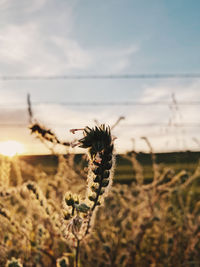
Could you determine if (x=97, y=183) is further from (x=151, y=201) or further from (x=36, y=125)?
(x=151, y=201)

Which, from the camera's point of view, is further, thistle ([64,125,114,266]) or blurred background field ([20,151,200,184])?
blurred background field ([20,151,200,184])

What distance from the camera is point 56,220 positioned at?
1438 millimetres

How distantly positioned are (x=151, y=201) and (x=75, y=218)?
1887 mm

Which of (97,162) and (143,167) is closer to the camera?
(97,162)

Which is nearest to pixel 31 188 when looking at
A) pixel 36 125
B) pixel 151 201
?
pixel 36 125

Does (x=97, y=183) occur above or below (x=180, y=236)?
above

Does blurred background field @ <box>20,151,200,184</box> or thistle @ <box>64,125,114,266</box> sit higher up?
blurred background field @ <box>20,151,200,184</box>

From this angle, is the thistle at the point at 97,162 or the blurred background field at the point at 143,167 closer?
the thistle at the point at 97,162

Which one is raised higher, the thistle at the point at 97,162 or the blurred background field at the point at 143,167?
the blurred background field at the point at 143,167

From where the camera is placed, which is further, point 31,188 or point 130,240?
point 130,240

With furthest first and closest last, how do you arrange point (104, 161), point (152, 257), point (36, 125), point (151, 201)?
point (152, 257) → point (151, 201) → point (36, 125) → point (104, 161)

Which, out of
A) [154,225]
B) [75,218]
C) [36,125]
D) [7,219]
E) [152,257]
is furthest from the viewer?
[154,225]

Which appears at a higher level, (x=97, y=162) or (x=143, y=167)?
(x=143, y=167)

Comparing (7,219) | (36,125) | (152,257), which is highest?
(36,125)
